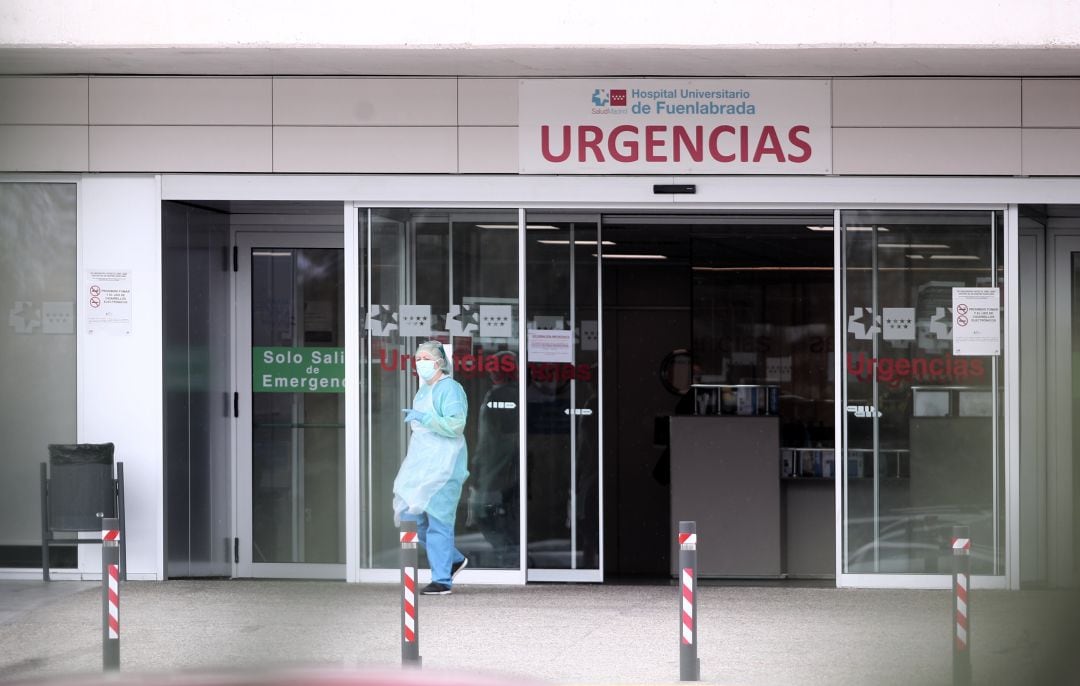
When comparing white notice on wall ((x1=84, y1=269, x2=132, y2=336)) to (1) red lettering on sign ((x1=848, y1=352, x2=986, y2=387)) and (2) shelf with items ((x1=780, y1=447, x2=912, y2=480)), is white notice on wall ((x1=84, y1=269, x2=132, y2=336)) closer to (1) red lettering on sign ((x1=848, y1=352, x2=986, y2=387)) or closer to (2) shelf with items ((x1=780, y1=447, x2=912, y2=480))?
(2) shelf with items ((x1=780, y1=447, x2=912, y2=480))

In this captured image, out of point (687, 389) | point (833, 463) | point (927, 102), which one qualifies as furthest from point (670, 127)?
point (687, 389)

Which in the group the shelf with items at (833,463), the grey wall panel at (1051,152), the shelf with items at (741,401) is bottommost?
the shelf with items at (833,463)

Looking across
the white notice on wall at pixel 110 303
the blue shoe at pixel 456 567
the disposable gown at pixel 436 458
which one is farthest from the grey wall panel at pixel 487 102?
the blue shoe at pixel 456 567

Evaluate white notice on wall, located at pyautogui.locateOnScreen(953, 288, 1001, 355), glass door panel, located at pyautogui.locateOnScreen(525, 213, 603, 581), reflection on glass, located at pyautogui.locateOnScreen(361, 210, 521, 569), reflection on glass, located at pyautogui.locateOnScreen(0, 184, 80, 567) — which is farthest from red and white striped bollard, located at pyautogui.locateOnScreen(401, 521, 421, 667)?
white notice on wall, located at pyautogui.locateOnScreen(953, 288, 1001, 355)

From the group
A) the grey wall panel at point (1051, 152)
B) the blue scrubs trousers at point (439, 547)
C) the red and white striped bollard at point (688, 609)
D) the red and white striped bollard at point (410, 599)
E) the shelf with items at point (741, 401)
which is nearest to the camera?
the red and white striped bollard at point (688, 609)

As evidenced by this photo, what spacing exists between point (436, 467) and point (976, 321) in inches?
164

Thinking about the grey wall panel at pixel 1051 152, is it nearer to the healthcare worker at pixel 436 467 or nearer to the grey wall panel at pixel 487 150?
the grey wall panel at pixel 487 150

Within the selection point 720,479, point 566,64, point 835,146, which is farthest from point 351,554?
point 835,146

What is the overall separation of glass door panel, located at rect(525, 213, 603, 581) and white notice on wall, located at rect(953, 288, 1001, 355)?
272cm

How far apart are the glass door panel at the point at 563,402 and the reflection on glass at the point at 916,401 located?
1.94 m

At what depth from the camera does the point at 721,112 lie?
1023 cm

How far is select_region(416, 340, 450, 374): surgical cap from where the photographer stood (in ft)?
33.4

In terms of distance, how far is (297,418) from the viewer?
11.8m

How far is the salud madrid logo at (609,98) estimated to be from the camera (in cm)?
1023
